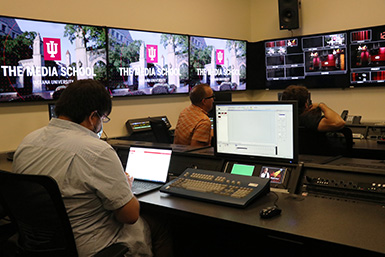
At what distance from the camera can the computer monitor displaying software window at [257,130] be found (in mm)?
2061

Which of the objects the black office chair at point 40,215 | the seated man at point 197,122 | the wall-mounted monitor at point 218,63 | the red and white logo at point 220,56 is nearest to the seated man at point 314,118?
the seated man at point 197,122

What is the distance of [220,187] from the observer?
1.97 metres

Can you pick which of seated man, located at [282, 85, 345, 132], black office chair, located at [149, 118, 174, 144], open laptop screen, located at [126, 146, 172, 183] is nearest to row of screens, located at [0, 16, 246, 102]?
black office chair, located at [149, 118, 174, 144]

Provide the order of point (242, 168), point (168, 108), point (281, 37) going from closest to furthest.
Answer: point (242, 168) → point (168, 108) → point (281, 37)

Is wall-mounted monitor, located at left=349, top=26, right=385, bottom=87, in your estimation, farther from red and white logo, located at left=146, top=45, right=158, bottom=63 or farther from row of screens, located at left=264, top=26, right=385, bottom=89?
red and white logo, located at left=146, top=45, right=158, bottom=63

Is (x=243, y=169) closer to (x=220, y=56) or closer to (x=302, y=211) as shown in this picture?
(x=302, y=211)

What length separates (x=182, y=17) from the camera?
5398 mm

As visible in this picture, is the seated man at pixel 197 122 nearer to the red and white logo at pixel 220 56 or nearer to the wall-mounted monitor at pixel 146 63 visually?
the wall-mounted monitor at pixel 146 63

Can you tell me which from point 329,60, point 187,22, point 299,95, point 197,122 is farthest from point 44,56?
point 329,60

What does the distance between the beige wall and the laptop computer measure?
1.82 m

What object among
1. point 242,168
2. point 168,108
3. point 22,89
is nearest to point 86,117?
point 242,168

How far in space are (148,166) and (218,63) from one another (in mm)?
3645

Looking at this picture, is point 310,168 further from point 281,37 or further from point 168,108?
point 281,37

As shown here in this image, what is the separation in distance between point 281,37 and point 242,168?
176 inches
